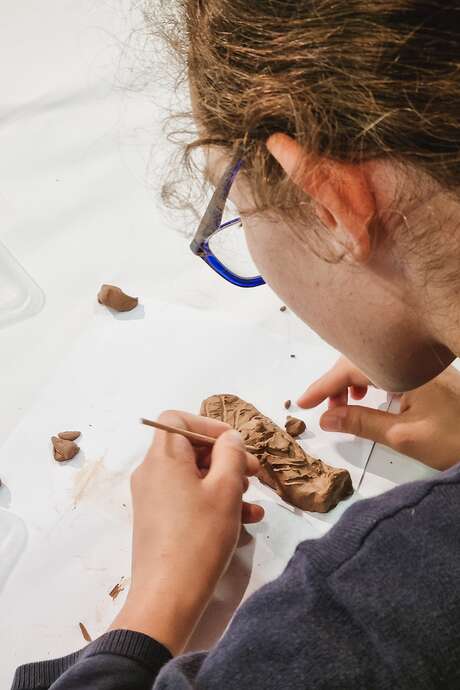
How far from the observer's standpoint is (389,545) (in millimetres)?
785

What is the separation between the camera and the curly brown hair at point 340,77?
65cm

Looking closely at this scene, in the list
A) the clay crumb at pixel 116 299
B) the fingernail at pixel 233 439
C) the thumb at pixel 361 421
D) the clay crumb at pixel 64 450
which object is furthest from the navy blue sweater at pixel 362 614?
the clay crumb at pixel 116 299

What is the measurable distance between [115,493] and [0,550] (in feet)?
0.75

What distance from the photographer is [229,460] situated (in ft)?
3.74

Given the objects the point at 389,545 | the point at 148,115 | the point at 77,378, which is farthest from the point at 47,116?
the point at 389,545

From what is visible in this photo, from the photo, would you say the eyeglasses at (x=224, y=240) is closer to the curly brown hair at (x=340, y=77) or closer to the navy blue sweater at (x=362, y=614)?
the curly brown hair at (x=340, y=77)

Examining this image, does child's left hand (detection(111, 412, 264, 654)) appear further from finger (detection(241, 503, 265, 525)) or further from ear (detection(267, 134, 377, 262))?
ear (detection(267, 134, 377, 262))

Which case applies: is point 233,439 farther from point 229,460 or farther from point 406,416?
point 406,416

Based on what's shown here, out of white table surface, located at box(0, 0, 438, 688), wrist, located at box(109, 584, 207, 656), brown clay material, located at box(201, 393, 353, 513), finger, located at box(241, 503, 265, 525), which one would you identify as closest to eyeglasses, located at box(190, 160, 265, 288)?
white table surface, located at box(0, 0, 438, 688)

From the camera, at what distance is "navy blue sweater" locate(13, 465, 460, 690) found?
0.72 meters

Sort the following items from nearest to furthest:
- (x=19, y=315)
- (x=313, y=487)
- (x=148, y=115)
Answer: (x=313, y=487) < (x=19, y=315) < (x=148, y=115)

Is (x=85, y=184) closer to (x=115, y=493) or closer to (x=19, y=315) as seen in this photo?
(x=19, y=315)

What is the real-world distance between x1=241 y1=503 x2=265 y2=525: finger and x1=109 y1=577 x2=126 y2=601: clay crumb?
0.76 ft

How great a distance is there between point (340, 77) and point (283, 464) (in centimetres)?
77
